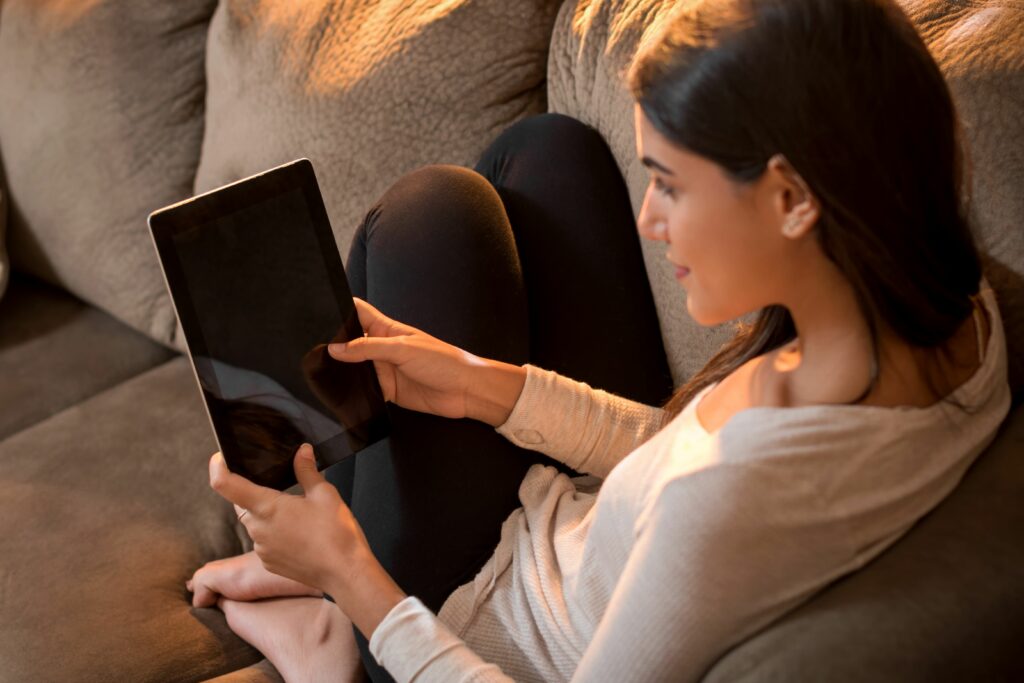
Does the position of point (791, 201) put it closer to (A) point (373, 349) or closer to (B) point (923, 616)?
(B) point (923, 616)

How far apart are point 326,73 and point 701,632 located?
1.00 m

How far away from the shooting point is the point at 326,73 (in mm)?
1436

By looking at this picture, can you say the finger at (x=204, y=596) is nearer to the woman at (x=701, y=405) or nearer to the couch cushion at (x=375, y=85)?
the woman at (x=701, y=405)

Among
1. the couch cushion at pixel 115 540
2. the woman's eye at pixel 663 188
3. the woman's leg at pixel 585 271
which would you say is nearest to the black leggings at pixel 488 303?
the woman's leg at pixel 585 271

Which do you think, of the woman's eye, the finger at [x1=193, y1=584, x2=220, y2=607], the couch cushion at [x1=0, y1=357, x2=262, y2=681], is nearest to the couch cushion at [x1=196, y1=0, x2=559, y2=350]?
the couch cushion at [x1=0, y1=357, x2=262, y2=681]

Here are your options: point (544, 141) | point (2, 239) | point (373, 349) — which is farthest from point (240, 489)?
point (2, 239)

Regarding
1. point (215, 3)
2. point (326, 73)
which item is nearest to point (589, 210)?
point (326, 73)

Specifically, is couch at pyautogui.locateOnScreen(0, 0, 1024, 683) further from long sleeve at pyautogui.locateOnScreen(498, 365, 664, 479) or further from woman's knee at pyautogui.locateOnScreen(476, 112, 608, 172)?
long sleeve at pyautogui.locateOnScreen(498, 365, 664, 479)

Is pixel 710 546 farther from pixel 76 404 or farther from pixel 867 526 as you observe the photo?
pixel 76 404

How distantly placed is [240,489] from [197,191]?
0.82 meters

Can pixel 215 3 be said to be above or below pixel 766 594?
above

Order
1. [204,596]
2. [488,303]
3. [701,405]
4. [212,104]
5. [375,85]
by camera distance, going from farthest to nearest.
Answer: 1. [212,104]
2. [375,85]
3. [204,596]
4. [488,303]
5. [701,405]

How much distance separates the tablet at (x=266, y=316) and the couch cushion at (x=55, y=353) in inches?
29.6

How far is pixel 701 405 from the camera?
0.88m
